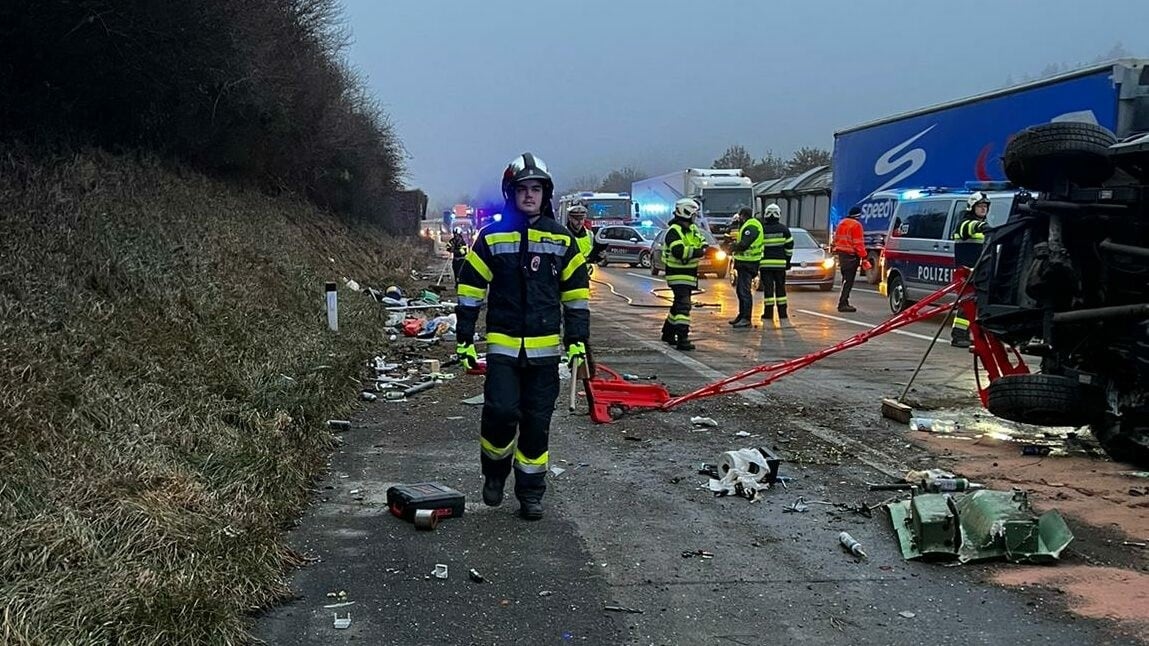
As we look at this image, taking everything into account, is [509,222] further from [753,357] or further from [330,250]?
[330,250]

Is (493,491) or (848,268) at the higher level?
(848,268)

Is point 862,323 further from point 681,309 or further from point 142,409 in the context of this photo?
point 142,409

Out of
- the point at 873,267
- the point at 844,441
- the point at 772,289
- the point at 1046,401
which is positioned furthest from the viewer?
the point at 873,267

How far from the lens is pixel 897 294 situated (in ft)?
51.1

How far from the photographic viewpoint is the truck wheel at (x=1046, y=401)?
547 cm

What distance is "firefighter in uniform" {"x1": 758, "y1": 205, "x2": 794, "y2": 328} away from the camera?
13.8 m

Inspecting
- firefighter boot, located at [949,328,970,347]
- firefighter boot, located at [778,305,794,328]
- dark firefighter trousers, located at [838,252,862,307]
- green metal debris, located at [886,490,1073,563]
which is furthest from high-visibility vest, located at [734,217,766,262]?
green metal debris, located at [886,490,1073,563]

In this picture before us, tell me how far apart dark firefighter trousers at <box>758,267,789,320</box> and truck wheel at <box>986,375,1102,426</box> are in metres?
8.50

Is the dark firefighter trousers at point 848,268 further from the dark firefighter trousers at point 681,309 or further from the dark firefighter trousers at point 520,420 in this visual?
the dark firefighter trousers at point 520,420

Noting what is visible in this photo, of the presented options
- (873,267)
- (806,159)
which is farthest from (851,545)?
(806,159)

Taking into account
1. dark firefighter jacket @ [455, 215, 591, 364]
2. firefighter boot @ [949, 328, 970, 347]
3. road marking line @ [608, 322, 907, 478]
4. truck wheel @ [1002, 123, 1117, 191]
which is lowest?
road marking line @ [608, 322, 907, 478]

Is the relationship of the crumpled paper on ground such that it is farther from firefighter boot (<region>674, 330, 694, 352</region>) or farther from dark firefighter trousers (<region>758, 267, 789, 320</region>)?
dark firefighter trousers (<region>758, 267, 789, 320</region>)

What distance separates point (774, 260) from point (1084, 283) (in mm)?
8378

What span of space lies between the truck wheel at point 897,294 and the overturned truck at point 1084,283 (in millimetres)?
9708
